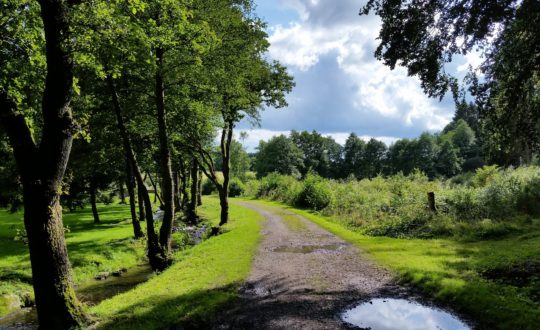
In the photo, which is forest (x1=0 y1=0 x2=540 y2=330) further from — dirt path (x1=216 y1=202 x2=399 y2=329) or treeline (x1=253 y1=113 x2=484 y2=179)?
treeline (x1=253 y1=113 x2=484 y2=179)

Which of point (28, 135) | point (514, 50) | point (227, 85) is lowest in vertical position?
point (28, 135)

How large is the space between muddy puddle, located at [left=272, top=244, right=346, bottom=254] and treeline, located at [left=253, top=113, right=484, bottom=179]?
8094 cm

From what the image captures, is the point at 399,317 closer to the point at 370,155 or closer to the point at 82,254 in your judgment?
the point at 82,254

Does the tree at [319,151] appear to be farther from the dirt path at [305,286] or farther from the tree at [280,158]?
the dirt path at [305,286]

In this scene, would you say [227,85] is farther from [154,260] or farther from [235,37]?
[154,260]

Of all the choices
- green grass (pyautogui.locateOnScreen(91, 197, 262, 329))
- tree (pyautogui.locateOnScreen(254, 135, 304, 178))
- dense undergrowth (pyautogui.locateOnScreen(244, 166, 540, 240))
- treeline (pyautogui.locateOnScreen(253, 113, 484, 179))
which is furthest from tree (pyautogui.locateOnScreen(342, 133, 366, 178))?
green grass (pyautogui.locateOnScreen(91, 197, 262, 329))

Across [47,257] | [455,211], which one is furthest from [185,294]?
[455,211]

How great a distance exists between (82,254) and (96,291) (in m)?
4.88

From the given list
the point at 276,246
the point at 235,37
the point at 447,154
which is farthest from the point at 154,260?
the point at 447,154

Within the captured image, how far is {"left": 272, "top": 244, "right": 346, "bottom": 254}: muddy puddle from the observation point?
56.0 ft

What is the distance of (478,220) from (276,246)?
1053 centimetres

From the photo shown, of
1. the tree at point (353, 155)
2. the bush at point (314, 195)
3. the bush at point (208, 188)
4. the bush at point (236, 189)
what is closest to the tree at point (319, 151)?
the tree at point (353, 155)

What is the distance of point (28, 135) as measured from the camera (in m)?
8.53

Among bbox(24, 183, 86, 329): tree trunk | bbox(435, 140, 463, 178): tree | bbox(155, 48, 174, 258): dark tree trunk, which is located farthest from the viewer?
bbox(435, 140, 463, 178): tree
